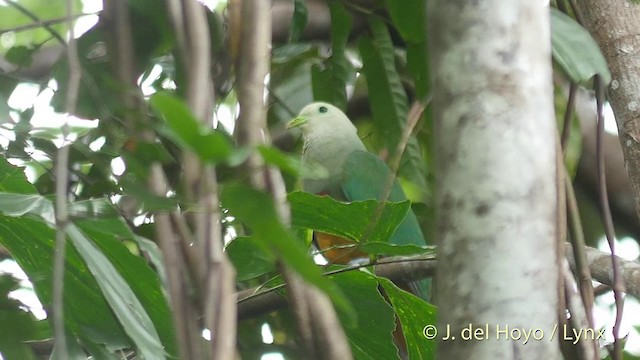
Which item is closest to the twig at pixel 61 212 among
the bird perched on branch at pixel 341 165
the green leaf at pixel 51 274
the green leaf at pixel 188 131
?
the green leaf at pixel 188 131

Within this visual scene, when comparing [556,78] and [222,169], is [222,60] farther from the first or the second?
[556,78]

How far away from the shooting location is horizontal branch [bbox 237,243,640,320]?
71.4 inches

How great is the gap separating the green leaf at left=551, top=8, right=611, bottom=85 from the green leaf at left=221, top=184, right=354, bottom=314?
61cm

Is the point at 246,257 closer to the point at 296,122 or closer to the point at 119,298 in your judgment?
the point at 119,298

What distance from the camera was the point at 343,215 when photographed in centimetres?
135

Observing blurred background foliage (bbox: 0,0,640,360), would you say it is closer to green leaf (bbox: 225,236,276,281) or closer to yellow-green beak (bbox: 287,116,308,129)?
green leaf (bbox: 225,236,276,281)

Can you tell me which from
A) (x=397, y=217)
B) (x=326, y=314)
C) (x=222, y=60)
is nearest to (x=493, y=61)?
(x=326, y=314)

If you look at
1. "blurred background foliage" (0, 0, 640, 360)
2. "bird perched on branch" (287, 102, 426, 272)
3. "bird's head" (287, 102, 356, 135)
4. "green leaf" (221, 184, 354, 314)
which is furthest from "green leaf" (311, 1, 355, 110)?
"green leaf" (221, 184, 354, 314)

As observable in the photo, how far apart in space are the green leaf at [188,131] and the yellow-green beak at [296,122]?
2.31 meters

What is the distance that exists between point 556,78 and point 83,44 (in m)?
1.62

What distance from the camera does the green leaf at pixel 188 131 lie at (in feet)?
1.82

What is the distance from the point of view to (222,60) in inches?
45.9

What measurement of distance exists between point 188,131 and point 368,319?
99cm

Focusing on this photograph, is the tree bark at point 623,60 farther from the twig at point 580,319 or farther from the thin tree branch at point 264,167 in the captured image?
the thin tree branch at point 264,167
